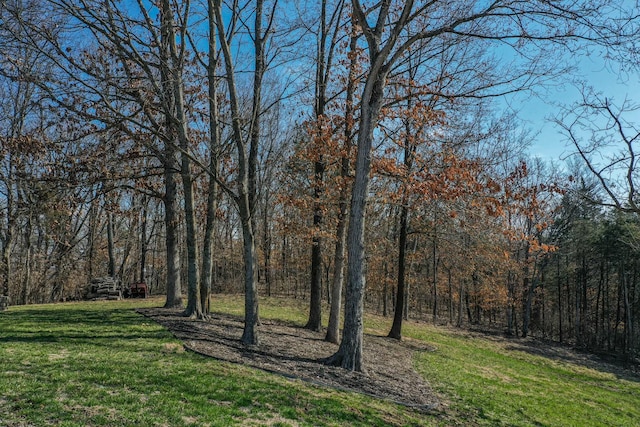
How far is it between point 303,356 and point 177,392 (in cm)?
403

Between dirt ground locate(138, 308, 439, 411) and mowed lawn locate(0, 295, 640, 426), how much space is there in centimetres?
41

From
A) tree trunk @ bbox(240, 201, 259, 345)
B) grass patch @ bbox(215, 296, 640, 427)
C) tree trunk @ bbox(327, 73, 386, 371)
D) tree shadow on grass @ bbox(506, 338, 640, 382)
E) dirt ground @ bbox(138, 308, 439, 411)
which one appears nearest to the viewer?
dirt ground @ bbox(138, 308, 439, 411)

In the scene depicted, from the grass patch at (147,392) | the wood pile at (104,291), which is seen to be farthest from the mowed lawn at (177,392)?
the wood pile at (104,291)

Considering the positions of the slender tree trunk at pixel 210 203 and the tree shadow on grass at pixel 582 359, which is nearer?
the slender tree trunk at pixel 210 203

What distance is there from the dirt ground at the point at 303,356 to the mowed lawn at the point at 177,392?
1.34ft

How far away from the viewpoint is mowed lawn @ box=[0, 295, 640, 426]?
182 inches

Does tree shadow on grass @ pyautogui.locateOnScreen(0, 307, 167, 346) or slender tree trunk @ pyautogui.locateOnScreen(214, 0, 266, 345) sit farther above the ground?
slender tree trunk @ pyautogui.locateOnScreen(214, 0, 266, 345)

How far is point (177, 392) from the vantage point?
211 inches

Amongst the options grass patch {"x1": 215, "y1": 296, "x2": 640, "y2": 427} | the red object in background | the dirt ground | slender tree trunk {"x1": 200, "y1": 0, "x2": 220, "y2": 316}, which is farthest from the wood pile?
slender tree trunk {"x1": 200, "y1": 0, "x2": 220, "y2": 316}

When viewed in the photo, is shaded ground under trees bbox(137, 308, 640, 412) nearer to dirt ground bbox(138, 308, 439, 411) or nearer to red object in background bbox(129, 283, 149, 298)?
dirt ground bbox(138, 308, 439, 411)

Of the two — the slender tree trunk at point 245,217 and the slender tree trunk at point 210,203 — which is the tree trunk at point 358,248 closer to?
the slender tree trunk at point 245,217

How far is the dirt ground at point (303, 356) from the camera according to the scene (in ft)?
24.3

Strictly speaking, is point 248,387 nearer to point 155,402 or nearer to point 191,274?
point 155,402

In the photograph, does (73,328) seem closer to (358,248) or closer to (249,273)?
(249,273)
